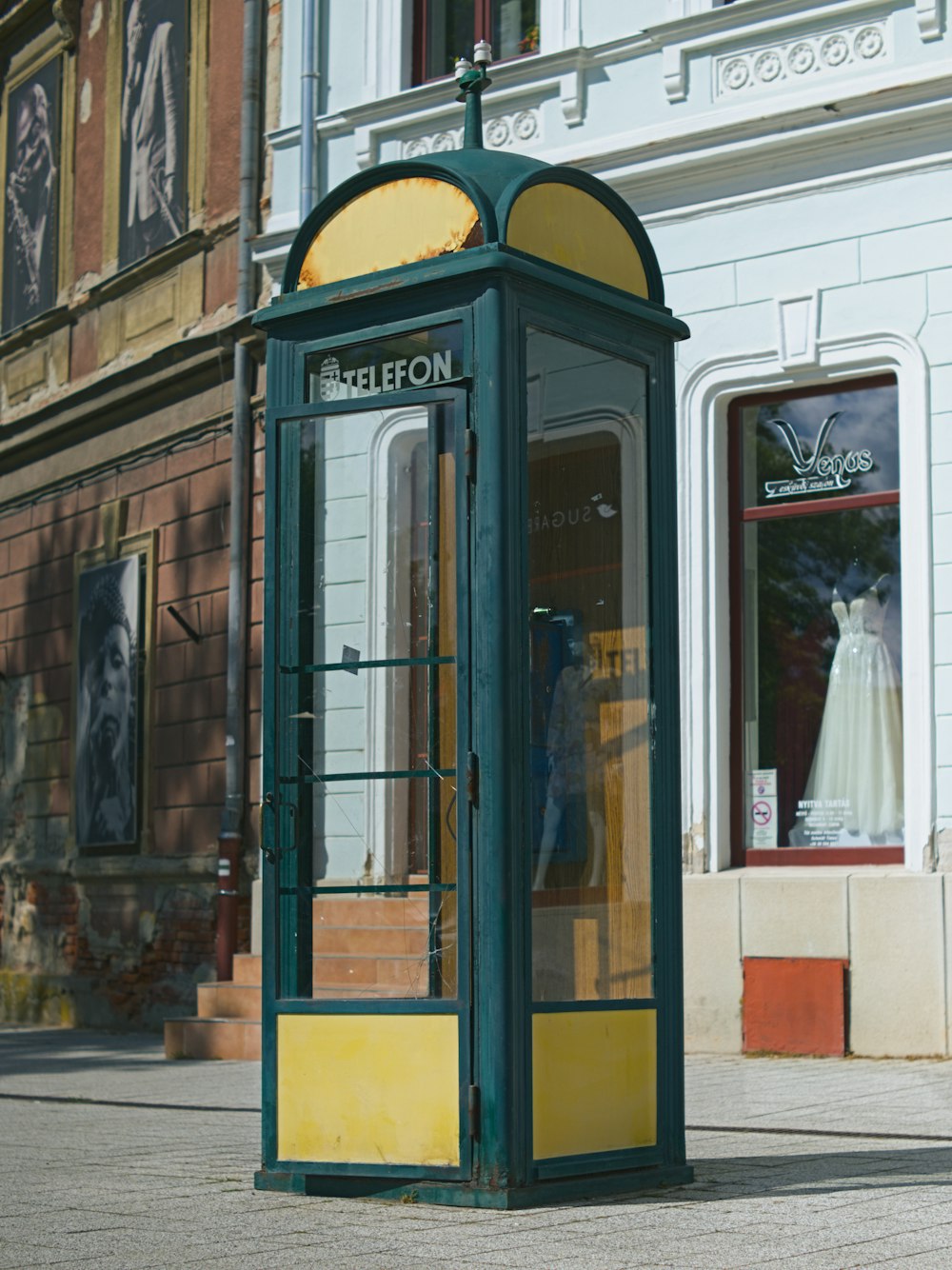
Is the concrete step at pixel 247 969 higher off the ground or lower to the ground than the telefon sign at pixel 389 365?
lower

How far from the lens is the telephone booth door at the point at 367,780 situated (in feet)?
18.8

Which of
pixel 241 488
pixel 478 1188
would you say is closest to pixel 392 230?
pixel 478 1188

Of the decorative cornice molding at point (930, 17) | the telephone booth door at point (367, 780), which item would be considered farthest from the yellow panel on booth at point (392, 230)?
the decorative cornice molding at point (930, 17)

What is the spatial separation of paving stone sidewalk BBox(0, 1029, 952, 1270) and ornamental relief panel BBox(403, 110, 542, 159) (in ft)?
21.2

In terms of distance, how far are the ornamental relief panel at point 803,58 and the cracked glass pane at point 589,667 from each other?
573cm

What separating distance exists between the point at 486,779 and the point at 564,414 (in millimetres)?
1221

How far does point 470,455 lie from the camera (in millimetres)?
5797

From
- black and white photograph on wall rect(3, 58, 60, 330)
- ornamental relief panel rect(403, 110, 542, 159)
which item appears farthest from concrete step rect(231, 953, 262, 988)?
black and white photograph on wall rect(3, 58, 60, 330)

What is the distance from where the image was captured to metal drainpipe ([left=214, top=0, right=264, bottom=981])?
14.3 m

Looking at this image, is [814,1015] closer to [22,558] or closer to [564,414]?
[564,414]

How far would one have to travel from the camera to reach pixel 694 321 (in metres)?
11.8

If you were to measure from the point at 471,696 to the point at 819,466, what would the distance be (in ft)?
20.1

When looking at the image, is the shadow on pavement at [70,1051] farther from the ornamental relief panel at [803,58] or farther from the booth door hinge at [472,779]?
the ornamental relief panel at [803,58]

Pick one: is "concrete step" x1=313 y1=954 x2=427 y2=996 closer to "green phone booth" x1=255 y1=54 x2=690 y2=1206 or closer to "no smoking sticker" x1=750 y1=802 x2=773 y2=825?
"green phone booth" x1=255 y1=54 x2=690 y2=1206
